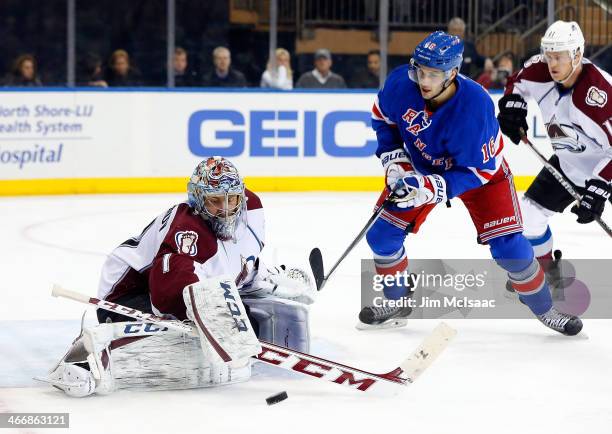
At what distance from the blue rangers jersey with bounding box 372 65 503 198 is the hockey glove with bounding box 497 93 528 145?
17.8 inches

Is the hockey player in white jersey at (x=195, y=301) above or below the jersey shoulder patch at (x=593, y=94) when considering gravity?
below

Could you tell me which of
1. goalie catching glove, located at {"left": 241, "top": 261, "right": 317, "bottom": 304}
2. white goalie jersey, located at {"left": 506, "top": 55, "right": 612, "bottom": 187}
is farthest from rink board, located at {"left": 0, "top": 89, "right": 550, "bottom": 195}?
goalie catching glove, located at {"left": 241, "top": 261, "right": 317, "bottom": 304}

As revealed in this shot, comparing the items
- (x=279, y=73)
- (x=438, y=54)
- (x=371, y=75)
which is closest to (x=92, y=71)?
(x=279, y=73)

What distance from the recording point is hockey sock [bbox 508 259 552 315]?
402 centimetres

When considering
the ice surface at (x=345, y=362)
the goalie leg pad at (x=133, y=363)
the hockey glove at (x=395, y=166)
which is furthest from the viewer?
the hockey glove at (x=395, y=166)

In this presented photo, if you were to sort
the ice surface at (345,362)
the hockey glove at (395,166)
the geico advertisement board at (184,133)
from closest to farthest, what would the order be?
the ice surface at (345,362) → the hockey glove at (395,166) → the geico advertisement board at (184,133)

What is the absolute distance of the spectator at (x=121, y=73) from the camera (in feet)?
27.0

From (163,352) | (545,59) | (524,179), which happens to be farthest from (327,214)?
(163,352)

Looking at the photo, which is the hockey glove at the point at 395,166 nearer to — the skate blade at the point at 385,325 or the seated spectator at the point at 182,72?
the skate blade at the point at 385,325

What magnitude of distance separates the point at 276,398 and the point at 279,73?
18.5ft

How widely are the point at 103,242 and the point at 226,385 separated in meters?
2.89

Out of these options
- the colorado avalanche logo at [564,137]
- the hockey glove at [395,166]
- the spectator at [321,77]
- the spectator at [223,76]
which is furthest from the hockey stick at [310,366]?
the spectator at [321,77]

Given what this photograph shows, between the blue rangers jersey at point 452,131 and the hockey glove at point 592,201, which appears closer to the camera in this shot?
the blue rangers jersey at point 452,131

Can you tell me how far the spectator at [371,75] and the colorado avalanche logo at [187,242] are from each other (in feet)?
18.2
